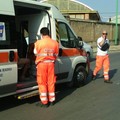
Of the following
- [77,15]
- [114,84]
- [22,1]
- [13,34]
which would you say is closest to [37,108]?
[13,34]

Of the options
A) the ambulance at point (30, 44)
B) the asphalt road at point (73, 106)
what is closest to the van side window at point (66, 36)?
the ambulance at point (30, 44)

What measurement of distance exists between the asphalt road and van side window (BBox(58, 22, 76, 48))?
1.36 m

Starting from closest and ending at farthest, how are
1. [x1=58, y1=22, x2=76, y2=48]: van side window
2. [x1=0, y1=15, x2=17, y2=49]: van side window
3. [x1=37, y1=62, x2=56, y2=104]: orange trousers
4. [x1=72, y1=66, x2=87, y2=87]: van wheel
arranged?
[x1=0, y1=15, x2=17, y2=49]: van side window < [x1=37, y1=62, x2=56, y2=104]: orange trousers < [x1=58, y1=22, x2=76, y2=48]: van side window < [x1=72, y1=66, x2=87, y2=87]: van wheel

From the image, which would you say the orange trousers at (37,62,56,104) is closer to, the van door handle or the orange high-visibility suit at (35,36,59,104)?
the orange high-visibility suit at (35,36,59,104)

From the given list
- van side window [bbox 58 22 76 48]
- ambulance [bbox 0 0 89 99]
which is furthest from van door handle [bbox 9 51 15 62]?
van side window [bbox 58 22 76 48]

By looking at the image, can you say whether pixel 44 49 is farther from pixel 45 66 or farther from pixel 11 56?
pixel 11 56

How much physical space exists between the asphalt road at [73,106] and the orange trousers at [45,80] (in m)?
0.26

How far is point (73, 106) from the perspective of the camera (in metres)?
8.51

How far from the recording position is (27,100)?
9.20 meters

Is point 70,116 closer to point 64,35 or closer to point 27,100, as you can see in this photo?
point 27,100

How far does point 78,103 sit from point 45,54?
1.47 m

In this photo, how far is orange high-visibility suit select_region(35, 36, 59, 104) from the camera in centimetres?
840

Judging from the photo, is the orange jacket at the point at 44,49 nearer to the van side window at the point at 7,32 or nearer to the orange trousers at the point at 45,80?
the orange trousers at the point at 45,80

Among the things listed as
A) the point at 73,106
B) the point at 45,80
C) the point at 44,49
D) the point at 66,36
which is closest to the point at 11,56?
the point at 44,49
